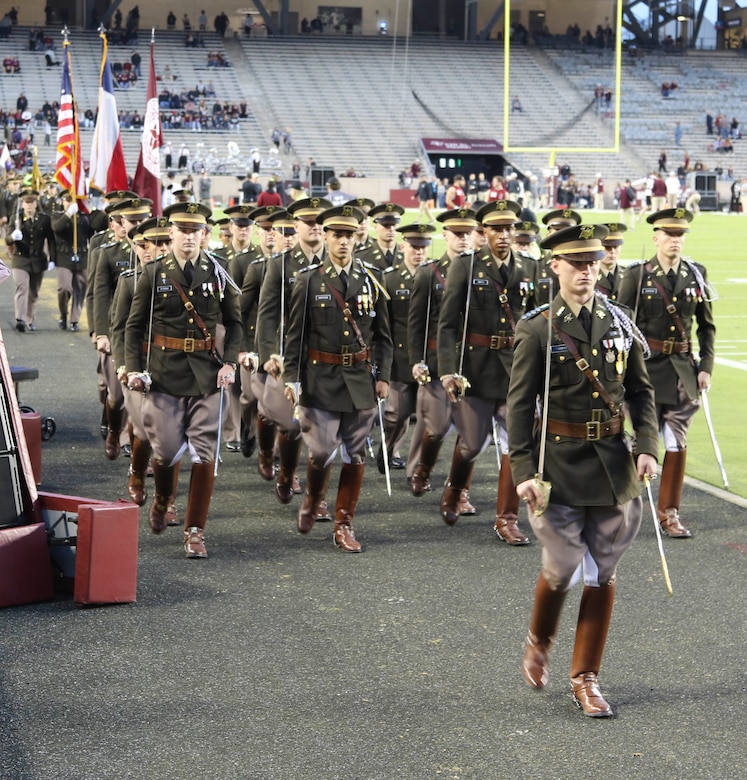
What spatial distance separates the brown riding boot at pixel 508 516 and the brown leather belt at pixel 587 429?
2929 mm

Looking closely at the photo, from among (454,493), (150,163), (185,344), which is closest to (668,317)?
(454,493)

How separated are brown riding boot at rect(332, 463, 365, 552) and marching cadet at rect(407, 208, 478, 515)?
1.37 meters

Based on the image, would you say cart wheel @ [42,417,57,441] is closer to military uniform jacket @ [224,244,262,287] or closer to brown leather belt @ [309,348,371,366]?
military uniform jacket @ [224,244,262,287]

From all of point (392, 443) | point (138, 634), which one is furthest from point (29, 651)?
point (392, 443)

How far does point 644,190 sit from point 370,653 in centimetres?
5109

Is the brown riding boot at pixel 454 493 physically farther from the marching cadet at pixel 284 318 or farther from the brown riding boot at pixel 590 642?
the brown riding boot at pixel 590 642

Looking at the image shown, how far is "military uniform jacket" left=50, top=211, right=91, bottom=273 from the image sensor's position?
21.5m

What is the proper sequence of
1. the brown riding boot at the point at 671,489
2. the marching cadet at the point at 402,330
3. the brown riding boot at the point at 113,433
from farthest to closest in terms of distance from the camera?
the brown riding boot at the point at 113,433 → the marching cadet at the point at 402,330 → the brown riding boot at the point at 671,489

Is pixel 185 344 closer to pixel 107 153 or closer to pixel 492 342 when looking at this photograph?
pixel 492 342

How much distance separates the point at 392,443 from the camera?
39.7 ft

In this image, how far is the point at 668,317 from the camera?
9.74 meters

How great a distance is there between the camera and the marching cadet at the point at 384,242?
12719mm

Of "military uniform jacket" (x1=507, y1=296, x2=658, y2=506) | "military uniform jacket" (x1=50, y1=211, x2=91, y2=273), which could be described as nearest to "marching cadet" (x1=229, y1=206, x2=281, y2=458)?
"military uniform jacket" (x1=507, y1=296, x2=658, y2=506)

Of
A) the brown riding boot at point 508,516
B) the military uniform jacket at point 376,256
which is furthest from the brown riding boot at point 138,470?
the military uniform jacket at point 376,256
